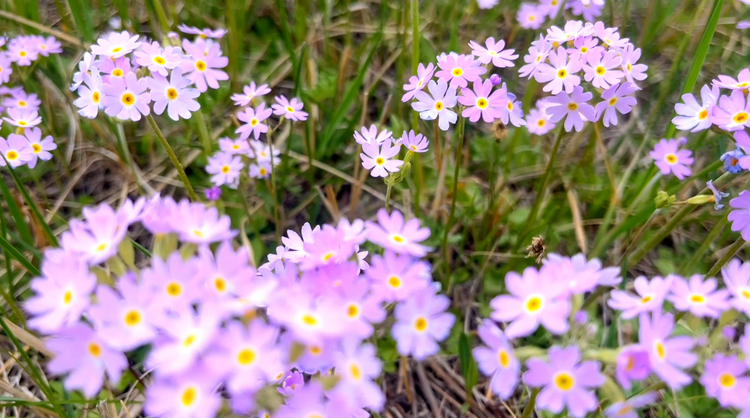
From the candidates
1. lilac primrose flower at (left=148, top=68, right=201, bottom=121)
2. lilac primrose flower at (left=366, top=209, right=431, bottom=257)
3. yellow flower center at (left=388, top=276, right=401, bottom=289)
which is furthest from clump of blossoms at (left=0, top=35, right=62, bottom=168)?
yellow flower center at (left=388, top=276, right=401, bottom=289)

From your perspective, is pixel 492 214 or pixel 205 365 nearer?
pixel 205 365

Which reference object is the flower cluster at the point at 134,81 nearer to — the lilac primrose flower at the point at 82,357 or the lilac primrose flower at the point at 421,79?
the lilac primrose flower at the point at 421,79

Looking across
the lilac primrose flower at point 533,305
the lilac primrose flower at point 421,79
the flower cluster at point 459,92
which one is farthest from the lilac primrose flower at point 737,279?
the lilac primrose flower at point 421,79

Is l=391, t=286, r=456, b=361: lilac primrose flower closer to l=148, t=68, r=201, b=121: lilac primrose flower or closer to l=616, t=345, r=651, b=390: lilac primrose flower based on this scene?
l=616, t=345, r=651, b=390: lilac primrose flower

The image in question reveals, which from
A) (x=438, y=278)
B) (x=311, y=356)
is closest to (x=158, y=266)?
(x=311, y=356)

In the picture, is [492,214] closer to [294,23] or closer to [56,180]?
[294,23]
